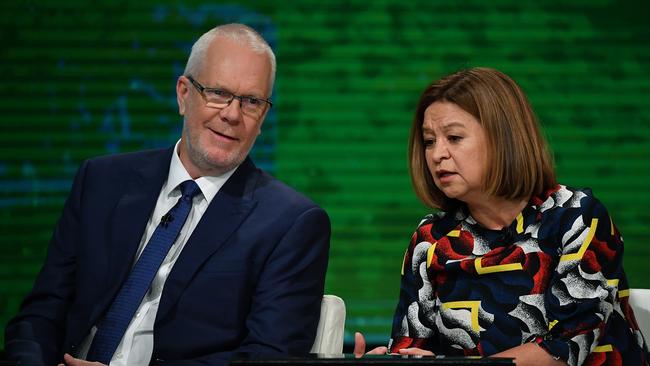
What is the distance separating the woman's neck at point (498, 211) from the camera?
275 centimetres

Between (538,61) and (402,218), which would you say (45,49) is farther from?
(538,61)

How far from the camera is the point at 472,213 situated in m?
2.84

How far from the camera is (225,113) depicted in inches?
114

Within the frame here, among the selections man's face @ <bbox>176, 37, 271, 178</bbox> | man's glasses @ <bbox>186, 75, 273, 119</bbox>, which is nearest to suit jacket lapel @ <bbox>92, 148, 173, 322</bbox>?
man's face @ <bbox>176, 37, 271, 178</bbox>

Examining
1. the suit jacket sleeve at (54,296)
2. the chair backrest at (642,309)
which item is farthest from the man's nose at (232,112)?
the chair backrest at (642,309)

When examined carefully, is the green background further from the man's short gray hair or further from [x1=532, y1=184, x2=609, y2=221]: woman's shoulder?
[x1=532, y1=184, x2=609, y2=221]: woman's shoulder

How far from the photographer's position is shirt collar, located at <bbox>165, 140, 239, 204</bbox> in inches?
116

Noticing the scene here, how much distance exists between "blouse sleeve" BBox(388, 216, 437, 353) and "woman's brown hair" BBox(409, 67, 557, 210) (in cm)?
30

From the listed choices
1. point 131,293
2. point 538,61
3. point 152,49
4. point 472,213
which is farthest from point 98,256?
point 538,61

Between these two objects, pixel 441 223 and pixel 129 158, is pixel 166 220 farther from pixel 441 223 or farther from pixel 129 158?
pixel 441 223

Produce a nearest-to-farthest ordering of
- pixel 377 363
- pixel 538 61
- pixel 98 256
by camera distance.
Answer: pixel 377 363 < pixel 98 256 < pixel 538 61

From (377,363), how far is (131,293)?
4.19 ft

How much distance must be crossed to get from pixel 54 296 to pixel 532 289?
4.70 feet

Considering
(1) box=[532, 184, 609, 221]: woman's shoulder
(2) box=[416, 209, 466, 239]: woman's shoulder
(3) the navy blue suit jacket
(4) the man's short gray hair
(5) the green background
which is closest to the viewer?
(1) box=[532, 184, 609, 221]: woman's shoulder
